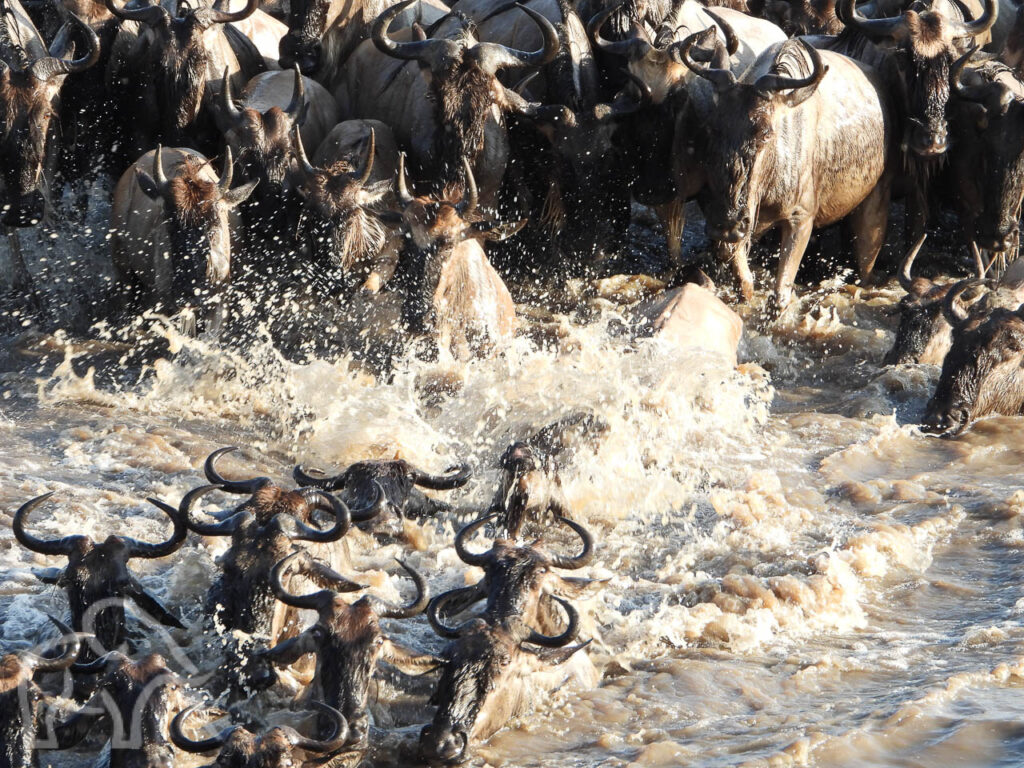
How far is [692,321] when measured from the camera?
1103 centimetres

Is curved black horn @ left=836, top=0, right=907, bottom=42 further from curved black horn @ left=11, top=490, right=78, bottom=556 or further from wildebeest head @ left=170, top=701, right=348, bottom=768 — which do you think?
wildebeest head @ left=170, top=701, right=348, bottom=768

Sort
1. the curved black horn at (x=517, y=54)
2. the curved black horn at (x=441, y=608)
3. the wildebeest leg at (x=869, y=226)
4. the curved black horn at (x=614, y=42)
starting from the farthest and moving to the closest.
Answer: the wildebeest leg at (x=869, y=226) → the curved black horn at (x=614, y=42) → the curved black horn at (x=517, y=54) → the curved black horn at (x=441, y=608)

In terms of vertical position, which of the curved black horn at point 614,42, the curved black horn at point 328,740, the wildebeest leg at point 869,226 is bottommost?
the wildebeest leg at point 869,226

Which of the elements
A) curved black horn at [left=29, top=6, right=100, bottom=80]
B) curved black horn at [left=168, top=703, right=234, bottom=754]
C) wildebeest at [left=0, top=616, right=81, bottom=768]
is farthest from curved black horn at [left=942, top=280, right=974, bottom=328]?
wildebeest at [left=0, top=616, right=81, bottom=768]

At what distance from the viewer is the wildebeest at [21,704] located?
18.8 feet

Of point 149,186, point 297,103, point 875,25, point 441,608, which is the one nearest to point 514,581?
point 441,608

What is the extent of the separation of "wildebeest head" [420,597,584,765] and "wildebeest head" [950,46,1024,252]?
24.4 feet

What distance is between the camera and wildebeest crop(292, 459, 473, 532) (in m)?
8.11

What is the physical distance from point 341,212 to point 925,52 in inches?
193

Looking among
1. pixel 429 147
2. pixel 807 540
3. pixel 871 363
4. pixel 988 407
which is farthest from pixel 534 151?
pixel 807 540

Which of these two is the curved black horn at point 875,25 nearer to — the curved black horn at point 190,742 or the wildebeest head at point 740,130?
the wildebeest head at point 740,130

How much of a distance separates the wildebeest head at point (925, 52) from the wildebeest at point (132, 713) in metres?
8.46

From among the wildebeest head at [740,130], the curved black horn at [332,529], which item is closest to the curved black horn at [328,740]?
the curved black horn at [332,529]

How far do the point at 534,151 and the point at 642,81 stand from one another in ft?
3.18
